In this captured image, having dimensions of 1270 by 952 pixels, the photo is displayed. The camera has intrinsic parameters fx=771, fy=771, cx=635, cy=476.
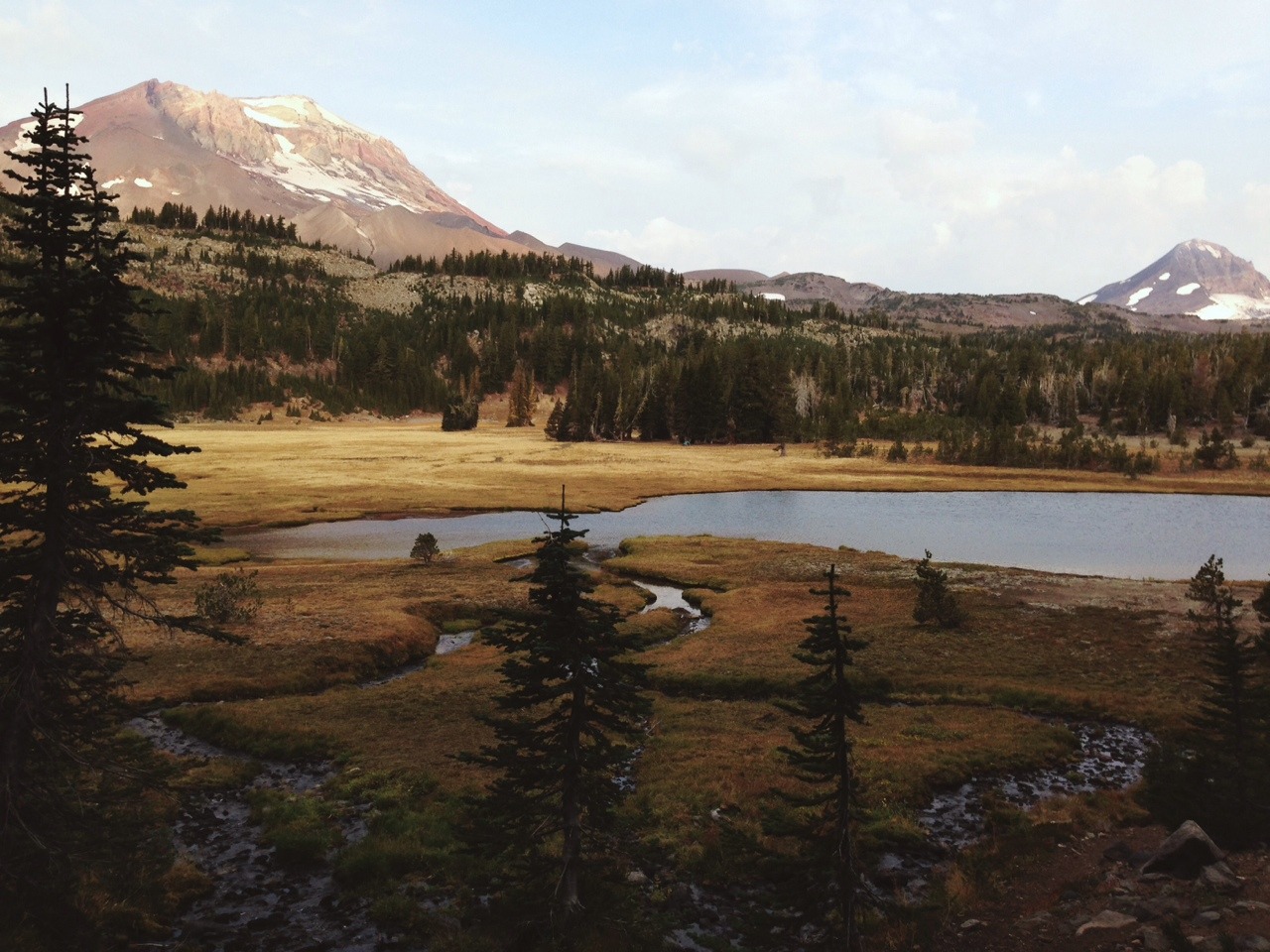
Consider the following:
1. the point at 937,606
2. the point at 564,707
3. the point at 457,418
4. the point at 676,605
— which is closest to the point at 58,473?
the point at 564,707

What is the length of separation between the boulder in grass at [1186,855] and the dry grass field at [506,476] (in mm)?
66653

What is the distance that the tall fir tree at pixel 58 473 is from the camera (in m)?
11.8

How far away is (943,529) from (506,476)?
55.4 m

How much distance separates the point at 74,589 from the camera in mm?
12555

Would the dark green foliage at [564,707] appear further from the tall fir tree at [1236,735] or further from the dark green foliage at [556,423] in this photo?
the dark green foliage at [556,423]

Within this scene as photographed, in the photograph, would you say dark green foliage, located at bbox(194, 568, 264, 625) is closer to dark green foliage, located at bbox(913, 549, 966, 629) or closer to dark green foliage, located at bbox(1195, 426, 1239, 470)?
dark green foliage, located at bbox(913, 549, 966, 629)

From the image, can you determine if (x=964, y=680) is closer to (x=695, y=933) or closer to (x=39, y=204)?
(x=695, y=933)

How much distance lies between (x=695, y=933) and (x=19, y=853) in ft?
38.4

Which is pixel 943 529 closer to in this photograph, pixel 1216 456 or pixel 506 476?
pixel 506 476

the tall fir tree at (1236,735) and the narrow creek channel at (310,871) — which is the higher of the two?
the tall fir tree at (1236,735)

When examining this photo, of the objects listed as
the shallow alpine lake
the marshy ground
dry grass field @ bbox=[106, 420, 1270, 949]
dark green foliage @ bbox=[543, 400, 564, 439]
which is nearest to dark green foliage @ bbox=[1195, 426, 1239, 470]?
the shallow alpine lake

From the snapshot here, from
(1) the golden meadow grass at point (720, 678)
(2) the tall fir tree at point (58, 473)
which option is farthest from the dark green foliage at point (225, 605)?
(2) the tall fir tree at point (58, 473)

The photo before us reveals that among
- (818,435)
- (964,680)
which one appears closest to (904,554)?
(964,680)

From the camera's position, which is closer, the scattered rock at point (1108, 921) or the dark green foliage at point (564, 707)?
the scattered rock at point (1108, 921)
